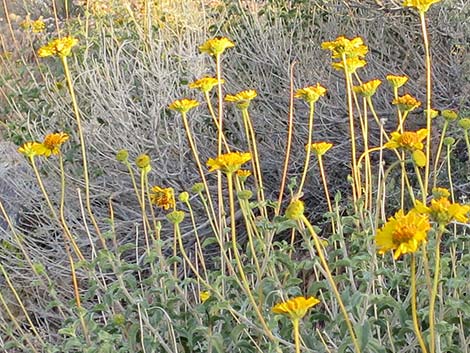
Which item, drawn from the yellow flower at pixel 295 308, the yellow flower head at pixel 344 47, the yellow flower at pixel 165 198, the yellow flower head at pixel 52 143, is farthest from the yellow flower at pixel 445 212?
the yellow flower head at pixel 52 143

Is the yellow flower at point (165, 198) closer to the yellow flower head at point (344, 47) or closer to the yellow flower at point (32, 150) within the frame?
the yellow flower at point (32, 150)

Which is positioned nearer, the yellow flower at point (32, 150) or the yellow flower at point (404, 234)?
the yellow flower at point (404, 234)

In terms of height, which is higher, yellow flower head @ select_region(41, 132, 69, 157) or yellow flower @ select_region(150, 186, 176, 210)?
yellow flower head @ select_region(41, 132, 69, 157)

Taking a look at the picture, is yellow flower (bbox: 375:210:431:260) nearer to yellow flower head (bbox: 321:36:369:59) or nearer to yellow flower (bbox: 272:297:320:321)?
yellow flower (bbox: 272:297:320:321)

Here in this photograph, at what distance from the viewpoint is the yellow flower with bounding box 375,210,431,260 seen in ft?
3.60

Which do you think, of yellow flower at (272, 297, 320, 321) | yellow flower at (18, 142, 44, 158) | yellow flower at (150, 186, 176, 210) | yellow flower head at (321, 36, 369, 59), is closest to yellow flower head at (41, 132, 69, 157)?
yellow flower at (18, 142, 44, 158)

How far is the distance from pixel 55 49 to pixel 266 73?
1833 millimetres

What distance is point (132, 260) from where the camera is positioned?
3.41m

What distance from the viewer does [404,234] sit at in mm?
1115

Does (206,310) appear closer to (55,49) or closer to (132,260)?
(55,49)

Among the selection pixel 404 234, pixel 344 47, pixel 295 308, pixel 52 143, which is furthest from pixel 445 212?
pixel 52 143

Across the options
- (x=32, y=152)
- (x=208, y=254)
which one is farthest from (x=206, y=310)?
(x=208, y=254)

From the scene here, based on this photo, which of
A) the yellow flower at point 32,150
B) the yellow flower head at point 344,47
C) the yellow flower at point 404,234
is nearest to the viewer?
the yellow flower at point 404,234

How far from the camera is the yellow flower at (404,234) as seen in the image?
1.10 metres
